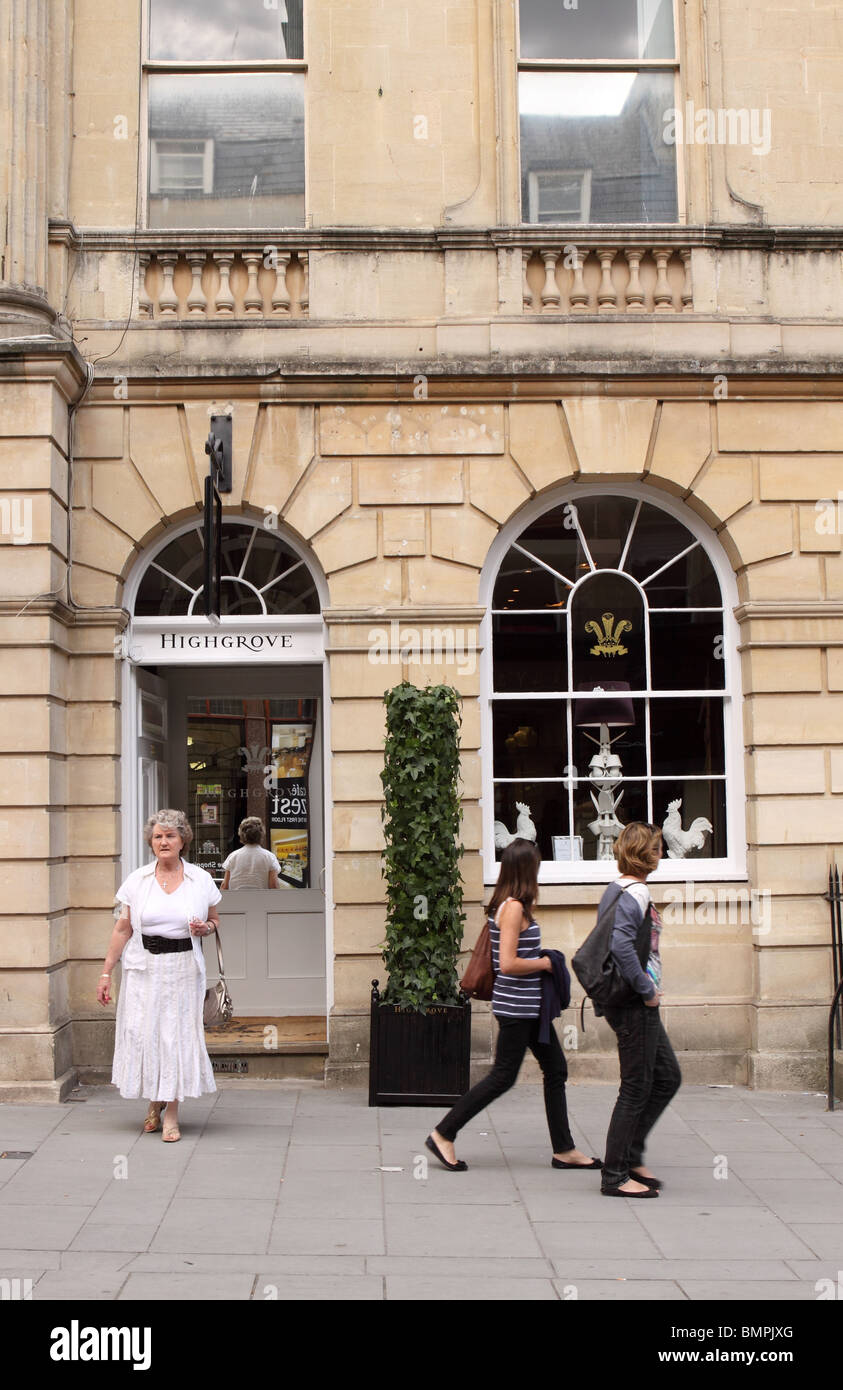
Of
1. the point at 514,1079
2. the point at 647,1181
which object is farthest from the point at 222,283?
the point at 647,1181

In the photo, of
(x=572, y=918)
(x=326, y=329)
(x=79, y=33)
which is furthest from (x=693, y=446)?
(x=79, y=33)

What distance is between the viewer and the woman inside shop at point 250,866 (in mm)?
11703

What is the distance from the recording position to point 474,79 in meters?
10.5

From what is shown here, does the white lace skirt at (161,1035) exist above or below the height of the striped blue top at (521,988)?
below

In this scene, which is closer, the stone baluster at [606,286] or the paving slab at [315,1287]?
the paving slab at [315,1287]

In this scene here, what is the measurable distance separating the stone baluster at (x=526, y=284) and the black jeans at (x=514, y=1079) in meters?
5.66

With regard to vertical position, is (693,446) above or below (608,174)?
below

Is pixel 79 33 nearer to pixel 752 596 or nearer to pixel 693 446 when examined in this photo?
pixel 693 446

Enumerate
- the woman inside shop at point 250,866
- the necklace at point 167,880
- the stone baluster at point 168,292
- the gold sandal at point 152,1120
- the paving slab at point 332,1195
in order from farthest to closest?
the woman inside shop at point 250,866
the stone baluster at point 168,292
the gold sandal at point 152,1120
the necklace at point 167,880
the paving slab at point 332,1195

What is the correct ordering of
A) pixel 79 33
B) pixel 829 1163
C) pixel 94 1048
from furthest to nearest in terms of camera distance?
pixel 79 33, pixel 94 1048, pixel 829 1163

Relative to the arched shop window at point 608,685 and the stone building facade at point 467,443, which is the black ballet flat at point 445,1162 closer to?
the stone building facade at point 467,443

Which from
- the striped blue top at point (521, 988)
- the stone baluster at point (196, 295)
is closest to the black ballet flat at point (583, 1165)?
the striped blue top at point (521, 988)

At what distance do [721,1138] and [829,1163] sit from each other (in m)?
0.76

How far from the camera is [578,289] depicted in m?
10.4
